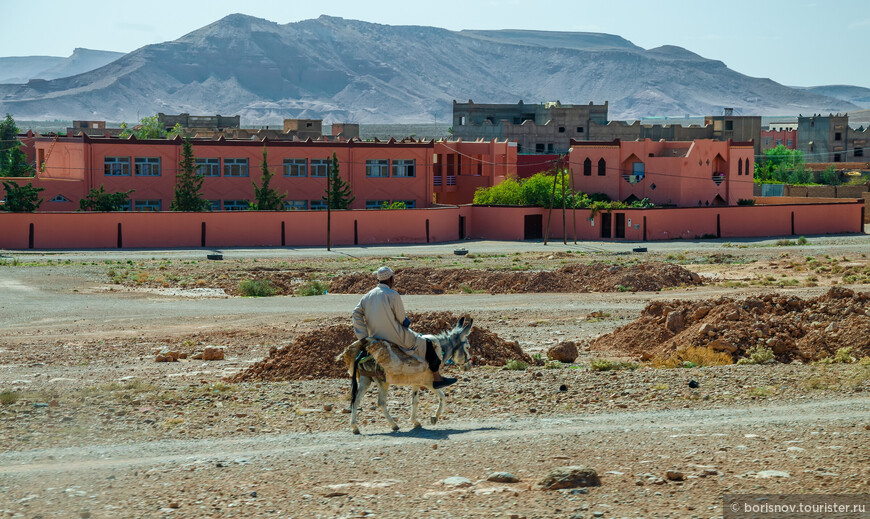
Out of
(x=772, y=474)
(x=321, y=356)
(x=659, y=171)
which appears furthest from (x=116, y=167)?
(x=772, y=474)

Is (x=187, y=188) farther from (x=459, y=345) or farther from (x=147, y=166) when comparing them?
(x=459, y=345)

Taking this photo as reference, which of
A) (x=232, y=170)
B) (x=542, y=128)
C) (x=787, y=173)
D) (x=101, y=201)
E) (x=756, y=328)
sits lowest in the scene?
(x=756, y=328)

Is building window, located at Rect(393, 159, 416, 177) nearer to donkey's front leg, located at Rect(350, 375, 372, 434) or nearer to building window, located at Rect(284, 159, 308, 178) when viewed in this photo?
building window, located at Rect(284, 159, 308, 178)

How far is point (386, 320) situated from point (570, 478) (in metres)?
3.70

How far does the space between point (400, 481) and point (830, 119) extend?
15490cm

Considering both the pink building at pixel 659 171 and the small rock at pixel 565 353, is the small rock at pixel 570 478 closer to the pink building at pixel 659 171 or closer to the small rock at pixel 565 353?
the small rock at pixel 565 353

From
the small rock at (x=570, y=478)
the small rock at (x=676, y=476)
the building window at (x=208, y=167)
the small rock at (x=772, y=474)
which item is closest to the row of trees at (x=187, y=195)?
the building window at (x=208, y=167)

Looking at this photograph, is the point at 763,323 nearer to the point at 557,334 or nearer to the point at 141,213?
the point at 557,334

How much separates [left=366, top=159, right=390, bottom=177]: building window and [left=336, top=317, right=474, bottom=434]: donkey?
207 ft

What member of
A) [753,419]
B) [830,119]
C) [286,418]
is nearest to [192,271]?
[286,418]

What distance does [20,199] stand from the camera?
63.8 meters

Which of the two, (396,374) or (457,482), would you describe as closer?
(457,482)

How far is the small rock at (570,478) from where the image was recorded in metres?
11.4

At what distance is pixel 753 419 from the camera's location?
48.5 feet
